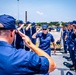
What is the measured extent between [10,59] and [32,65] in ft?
0.66

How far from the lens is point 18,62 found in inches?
82.7

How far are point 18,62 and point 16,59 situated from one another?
0.11ft

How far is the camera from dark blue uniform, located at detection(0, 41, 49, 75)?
208 centimetres

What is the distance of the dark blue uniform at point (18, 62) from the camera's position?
208 centimetres

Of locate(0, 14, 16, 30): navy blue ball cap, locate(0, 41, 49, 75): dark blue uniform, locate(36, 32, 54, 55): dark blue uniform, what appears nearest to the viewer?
locate(0, 41, 49, 75): dark blue uniform

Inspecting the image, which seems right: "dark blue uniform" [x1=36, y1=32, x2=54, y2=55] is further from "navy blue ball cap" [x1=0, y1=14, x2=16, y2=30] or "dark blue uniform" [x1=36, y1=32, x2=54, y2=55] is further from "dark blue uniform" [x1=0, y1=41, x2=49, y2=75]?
"dark blue uniform" [x1=0, y1=41, x2=49, y2=75]

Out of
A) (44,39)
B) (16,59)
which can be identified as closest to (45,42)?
(44,39)

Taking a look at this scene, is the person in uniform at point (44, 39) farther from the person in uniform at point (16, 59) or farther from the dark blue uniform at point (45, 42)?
the person in uniform at point (16, 59)

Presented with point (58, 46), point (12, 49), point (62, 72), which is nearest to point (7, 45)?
point (12, 49)

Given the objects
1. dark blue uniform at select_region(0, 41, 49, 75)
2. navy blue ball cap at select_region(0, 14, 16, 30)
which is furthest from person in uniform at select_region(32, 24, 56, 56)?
dark blue uniform at select_region(0, 41, 49, 75)

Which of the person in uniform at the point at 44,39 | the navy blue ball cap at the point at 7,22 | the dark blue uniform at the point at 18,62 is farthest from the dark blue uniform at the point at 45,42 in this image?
the dark blue uniform at the point at 18,62

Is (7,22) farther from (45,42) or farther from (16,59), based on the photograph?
(45,42)

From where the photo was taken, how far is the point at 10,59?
209 cm

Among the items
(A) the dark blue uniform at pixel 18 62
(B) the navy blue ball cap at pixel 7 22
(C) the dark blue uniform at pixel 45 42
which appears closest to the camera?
(A) the dark blue uniform at pixel 18 62
